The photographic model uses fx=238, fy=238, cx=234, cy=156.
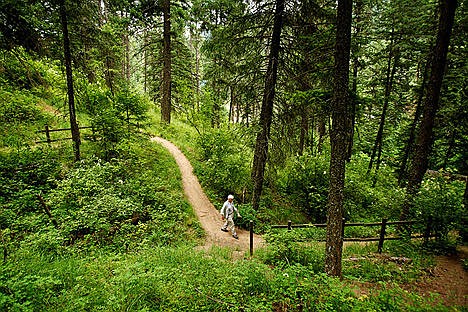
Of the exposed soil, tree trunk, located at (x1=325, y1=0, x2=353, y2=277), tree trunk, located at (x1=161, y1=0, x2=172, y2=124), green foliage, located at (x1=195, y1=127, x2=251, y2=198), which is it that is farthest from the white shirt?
tree trunk, located at (x1=161, y1=0, x2=172, y2=124)

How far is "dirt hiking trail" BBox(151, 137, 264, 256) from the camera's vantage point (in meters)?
9.52

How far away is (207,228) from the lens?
411 inches

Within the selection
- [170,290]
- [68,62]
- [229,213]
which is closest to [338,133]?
[170,290]

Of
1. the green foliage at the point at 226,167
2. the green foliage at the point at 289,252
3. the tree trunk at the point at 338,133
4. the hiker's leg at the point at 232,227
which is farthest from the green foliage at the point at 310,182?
the tree trunk at the point at 338,133

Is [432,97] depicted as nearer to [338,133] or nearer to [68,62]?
[338,133]

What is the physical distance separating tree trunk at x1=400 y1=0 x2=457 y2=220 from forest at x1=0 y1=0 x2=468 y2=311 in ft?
0.16

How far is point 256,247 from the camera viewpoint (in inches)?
366

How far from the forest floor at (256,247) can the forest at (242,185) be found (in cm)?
8

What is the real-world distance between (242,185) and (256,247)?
14.7ft

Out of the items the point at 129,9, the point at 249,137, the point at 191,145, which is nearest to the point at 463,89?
the point at 249,137

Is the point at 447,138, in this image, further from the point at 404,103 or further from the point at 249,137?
the point at 249,137

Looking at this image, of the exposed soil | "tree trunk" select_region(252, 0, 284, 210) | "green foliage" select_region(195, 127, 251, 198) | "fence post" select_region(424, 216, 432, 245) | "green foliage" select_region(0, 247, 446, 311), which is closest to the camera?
"green foliage" select_region(0, 247, 446, 311)

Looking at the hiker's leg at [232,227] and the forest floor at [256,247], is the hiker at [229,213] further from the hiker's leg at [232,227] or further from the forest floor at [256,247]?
the forest floor at [256,247]

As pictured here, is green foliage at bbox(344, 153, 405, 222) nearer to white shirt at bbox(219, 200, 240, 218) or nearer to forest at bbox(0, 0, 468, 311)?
forest at bbox(0, 0, 468, 311)
